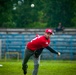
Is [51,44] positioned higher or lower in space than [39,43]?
lower

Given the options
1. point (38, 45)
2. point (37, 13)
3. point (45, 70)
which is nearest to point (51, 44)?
point (45, 70)

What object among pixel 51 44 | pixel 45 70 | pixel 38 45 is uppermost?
pixel 38 45

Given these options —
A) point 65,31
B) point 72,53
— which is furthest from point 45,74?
point 65,31

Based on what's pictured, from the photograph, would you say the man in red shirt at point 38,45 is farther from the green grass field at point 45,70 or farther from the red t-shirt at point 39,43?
the green grass field at point 45,70

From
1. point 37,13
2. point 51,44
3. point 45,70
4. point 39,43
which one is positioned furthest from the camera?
point 37,13

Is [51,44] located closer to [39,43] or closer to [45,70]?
[45,70]

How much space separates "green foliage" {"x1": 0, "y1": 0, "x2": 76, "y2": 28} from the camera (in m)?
40.2

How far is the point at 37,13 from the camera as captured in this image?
47.3 meters

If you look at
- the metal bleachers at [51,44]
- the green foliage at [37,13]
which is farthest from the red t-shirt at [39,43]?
the green foliage at [37,13]

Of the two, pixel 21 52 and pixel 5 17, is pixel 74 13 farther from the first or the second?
pixel 21 52

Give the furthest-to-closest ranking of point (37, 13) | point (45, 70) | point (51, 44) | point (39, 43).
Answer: point (37, 13) → point (51, 44) → point (45, 70) → point (39, 43)

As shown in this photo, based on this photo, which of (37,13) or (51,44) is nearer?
(51,44)

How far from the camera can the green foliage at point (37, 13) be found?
40219 millimetres

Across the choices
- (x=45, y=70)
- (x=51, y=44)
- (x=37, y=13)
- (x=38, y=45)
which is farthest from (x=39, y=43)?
(x=37, y=13)
